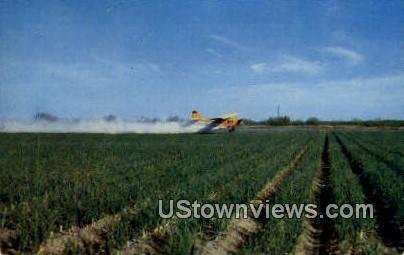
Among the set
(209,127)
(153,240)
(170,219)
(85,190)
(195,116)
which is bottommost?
(153,240)

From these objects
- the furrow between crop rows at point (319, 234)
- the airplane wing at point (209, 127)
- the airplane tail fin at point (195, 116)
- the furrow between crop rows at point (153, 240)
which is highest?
the airplane tail fin at point (195, 116)

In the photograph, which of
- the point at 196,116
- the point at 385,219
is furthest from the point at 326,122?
the point at 385,219

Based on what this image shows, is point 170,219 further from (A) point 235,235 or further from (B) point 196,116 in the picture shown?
(B) point 196,116

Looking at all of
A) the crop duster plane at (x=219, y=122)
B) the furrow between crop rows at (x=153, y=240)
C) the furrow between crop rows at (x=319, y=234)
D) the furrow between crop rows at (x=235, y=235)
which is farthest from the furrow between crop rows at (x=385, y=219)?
the crop duster plane at (x=219, y=122)

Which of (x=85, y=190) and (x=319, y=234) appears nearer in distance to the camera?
(x=319, y=234)

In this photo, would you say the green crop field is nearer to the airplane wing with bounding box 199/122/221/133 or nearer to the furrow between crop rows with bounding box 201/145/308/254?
the furrow between crop rows with bounding box 201/145/308/254

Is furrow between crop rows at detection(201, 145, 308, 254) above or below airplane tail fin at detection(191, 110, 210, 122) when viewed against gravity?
below

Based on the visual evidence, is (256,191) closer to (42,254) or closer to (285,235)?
(285,235)

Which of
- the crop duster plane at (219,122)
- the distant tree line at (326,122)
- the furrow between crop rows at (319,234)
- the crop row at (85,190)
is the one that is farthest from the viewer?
the distant tree line at (326,122)

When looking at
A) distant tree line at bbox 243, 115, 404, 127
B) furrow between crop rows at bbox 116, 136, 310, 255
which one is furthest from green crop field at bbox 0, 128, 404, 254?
Result: distant tree line at bbox 243, 115, 404, 127

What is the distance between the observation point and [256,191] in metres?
11.2

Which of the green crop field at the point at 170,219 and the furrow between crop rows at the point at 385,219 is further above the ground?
the green crop field at the point at 170,219

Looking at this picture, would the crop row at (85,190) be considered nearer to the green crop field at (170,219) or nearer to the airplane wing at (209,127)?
the green crop field at (170,219)

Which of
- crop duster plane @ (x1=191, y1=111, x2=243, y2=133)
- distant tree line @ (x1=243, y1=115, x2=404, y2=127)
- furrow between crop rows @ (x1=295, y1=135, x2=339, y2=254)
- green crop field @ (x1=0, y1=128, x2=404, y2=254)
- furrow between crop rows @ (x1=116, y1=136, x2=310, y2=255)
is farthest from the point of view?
distant tree line @ (x1=243, y1=115, x2=404, y2=127)
